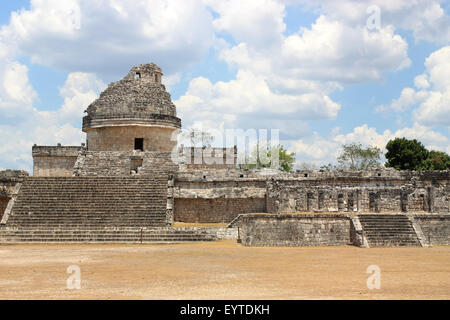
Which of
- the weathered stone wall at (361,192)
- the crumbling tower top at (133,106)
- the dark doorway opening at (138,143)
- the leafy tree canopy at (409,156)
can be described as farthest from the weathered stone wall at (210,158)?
the leafy tree canopy at (409,156)

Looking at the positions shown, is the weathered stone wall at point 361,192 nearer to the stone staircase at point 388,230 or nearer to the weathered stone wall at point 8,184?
the stone staircase at point 388,230

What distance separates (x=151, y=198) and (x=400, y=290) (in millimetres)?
16936

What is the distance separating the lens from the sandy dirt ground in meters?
9.91

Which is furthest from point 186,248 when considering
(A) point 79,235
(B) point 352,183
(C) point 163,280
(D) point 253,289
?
(B) point 352,183

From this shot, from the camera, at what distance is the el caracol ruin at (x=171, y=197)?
21.8 metres

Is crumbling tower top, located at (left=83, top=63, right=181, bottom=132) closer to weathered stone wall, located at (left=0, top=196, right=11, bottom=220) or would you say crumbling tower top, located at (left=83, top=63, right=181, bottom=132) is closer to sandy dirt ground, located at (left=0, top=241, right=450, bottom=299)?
weathered stone wall, located at (left=0, top=196, right=11, bottom=220)

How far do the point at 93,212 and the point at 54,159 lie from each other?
1325 centimetres

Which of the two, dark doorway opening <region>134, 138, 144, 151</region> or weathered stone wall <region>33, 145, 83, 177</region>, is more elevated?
dark doorway opening <region>134, 138, 144, 151</region>

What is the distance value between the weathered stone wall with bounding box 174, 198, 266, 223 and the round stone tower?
797cm

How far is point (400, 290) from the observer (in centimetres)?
1016

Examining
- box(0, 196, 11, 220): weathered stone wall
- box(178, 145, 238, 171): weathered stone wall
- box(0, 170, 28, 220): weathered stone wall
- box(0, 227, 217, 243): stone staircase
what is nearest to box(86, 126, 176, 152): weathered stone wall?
box(178, 145, 238, 171): weathered stone wall

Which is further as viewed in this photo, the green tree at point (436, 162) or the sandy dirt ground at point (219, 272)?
the green tree at point (436, 162)

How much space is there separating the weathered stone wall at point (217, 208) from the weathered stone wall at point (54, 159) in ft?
38.6
